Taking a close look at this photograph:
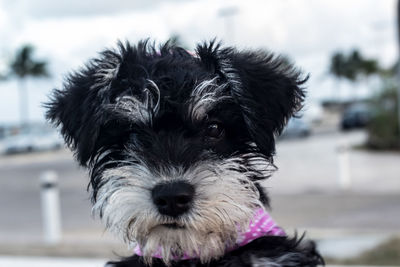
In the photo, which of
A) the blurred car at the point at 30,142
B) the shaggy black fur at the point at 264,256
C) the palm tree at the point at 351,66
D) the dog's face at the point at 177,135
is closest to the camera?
the dog's face at the point at 177,135

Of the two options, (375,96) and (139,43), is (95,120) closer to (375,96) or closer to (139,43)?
(139,43)

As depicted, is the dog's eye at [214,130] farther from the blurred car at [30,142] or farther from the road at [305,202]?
the blurred car at [30,142]

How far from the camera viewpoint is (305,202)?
15.3m

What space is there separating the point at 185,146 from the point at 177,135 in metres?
0.09

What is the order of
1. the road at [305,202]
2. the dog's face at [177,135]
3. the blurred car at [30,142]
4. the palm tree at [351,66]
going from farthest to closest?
the palm tree at [351,66], the blurred car at [30,142], the road at [305,202], the dog's face at [177,135]

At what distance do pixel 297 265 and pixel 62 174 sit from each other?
2518 centimetres

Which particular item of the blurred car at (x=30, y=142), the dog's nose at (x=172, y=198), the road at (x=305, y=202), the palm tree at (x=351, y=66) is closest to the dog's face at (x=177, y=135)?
the dog's nose at (x=172, y=198)

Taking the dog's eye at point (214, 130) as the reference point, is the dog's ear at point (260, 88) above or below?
above

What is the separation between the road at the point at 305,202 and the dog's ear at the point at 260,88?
4261 mm

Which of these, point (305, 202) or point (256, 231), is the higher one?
point (305, 202)

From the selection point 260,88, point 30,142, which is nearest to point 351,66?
point 30,142

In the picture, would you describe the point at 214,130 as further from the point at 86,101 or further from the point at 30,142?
the point at 30,142

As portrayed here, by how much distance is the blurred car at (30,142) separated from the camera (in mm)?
52447

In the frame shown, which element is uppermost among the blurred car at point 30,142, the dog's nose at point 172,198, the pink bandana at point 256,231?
the blurred car at point 30,142
